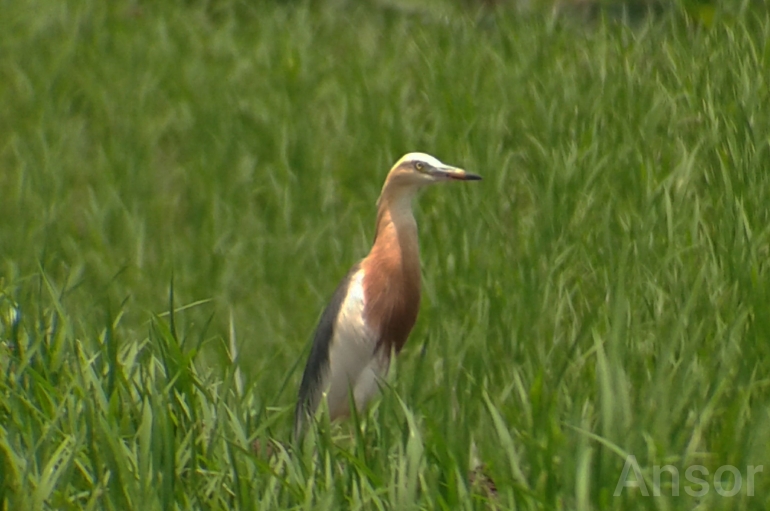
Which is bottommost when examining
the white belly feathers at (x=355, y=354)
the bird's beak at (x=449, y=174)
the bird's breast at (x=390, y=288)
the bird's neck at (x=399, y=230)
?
the white belly feathers at (x=355, y=354)

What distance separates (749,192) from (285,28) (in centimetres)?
313

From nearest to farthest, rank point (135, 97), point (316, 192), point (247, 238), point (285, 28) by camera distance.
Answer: point (247, 238)
point (316, 192)
point (135, 97)
point (285, 28)

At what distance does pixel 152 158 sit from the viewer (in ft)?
14.9

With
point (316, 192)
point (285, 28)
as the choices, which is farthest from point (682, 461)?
point (285, 28)

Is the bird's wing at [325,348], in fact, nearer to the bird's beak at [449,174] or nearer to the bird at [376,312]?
the bird at [376,312]

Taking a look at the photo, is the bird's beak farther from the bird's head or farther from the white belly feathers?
the white belly feathers

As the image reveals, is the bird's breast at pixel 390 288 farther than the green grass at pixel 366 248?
Yes

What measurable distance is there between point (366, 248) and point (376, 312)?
0.78 metres

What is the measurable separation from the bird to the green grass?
0.10m

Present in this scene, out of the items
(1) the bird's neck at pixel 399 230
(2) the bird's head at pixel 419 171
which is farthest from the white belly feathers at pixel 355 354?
(2) the bird's head at pixel 419 171

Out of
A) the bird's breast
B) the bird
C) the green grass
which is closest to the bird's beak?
the bird

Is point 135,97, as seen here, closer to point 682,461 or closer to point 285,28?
point 285,28

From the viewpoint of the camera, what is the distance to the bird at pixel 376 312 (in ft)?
9.16

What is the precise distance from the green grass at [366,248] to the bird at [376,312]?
10cm
